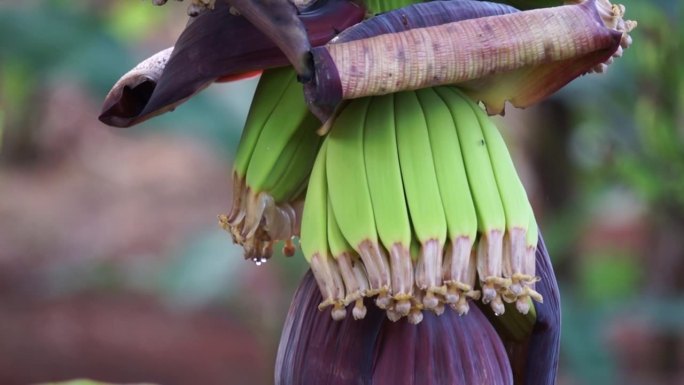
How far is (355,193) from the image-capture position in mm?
425

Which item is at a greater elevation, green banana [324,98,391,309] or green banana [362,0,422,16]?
green banana [362,0,422,16]

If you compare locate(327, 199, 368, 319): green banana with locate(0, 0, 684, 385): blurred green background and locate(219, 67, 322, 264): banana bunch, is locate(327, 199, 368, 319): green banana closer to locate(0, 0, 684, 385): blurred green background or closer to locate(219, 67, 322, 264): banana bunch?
locate(219, 67, 322, 264): banana bunch

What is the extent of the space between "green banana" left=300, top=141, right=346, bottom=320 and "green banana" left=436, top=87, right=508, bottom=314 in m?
0.06

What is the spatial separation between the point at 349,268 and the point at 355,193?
3 centimetres

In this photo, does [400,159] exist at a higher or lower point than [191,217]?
higher

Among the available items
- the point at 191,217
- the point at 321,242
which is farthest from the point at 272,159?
the point at 191,217

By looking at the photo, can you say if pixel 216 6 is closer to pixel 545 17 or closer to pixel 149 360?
pixel 545 17

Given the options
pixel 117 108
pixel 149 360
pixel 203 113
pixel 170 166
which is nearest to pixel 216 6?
pixel 117 108

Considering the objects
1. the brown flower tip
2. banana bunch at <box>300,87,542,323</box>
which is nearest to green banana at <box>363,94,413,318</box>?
banana bunch at <box>300,87,542,323</box>

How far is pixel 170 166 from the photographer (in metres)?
4.17

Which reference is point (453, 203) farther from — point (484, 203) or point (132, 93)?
point (132, 93)

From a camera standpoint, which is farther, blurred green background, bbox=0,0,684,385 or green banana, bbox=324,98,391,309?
blurred green background, bbox=0,0,684,385

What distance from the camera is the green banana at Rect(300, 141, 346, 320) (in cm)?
42

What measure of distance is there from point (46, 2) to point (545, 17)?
4.82 ft
